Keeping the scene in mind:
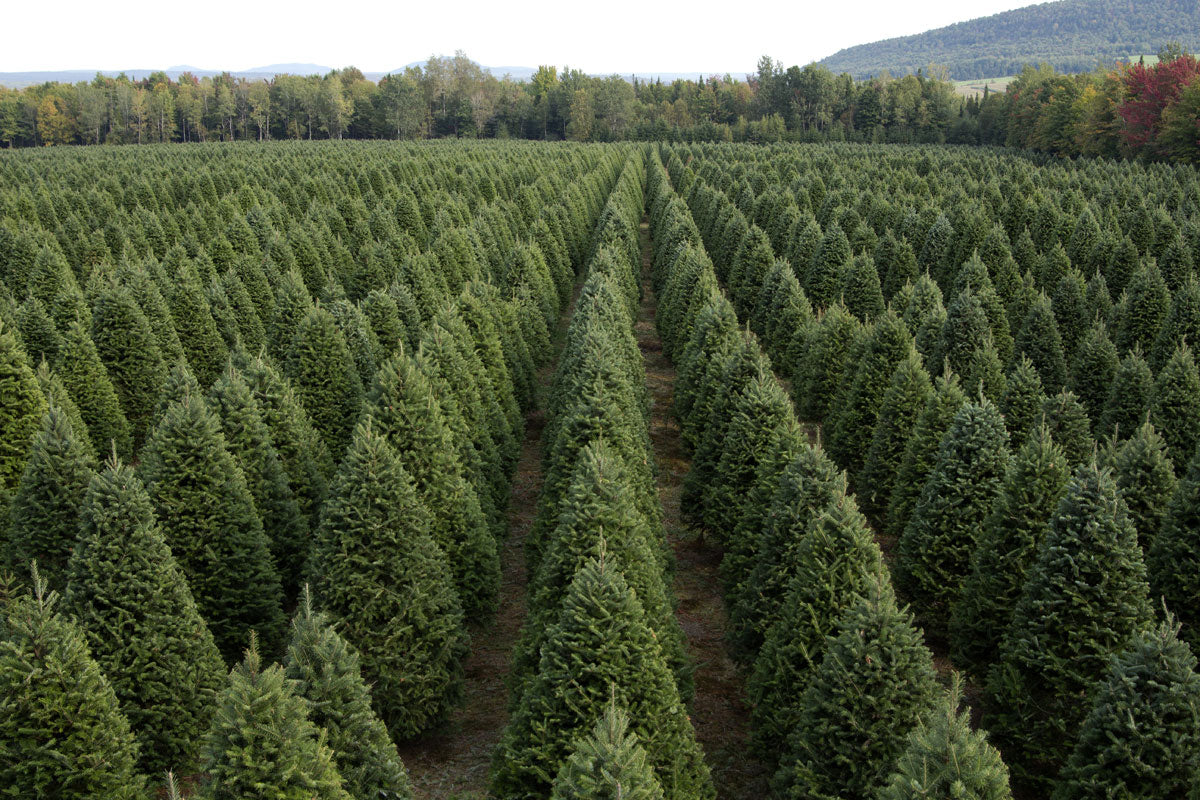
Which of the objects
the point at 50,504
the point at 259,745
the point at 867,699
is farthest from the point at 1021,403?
the point at 50,504

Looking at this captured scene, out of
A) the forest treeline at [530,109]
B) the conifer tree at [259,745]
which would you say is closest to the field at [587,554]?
the conifer tree at [259,745]

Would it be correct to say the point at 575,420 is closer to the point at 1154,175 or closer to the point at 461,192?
the point at 461,192

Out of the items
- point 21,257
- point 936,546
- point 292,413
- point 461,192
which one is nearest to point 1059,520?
point 936,546

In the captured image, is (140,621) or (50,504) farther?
(50,504)

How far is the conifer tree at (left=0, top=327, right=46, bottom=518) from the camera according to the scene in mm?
14617

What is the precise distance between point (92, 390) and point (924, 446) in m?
17.0

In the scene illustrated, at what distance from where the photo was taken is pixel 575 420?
11.5m

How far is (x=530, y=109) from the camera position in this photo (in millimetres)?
142375

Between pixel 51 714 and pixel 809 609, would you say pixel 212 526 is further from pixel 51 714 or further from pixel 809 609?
pixel 809 609

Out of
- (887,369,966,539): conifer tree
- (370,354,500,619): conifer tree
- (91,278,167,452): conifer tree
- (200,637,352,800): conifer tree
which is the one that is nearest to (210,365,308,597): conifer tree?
(370,354,500,619): conifer tree

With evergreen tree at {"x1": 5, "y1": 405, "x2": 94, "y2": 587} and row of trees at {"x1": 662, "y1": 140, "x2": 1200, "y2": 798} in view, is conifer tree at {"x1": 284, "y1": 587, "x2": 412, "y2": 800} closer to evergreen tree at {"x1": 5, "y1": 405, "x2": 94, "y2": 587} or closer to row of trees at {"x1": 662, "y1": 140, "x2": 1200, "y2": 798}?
row of trees at {"x1": 662, "y1": 140, "x2": 1200, "y2": 798}

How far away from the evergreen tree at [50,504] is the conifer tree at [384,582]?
147 inches

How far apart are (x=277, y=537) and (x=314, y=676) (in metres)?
6.72

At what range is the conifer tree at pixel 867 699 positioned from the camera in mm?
7332
